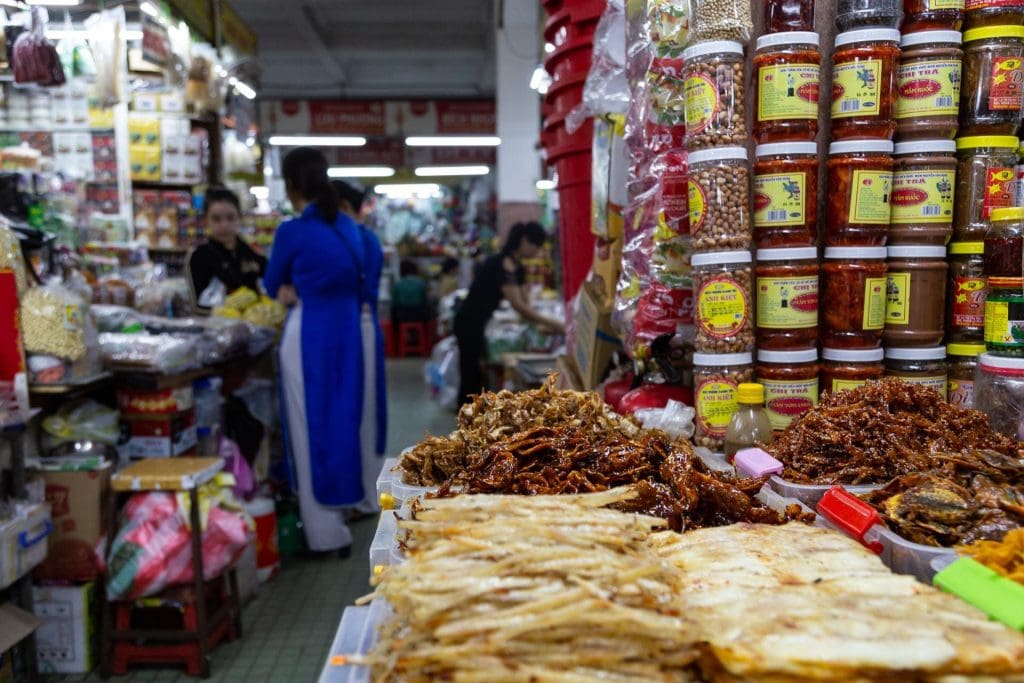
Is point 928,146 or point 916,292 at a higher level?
point 928,146

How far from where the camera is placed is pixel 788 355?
189 centimetres

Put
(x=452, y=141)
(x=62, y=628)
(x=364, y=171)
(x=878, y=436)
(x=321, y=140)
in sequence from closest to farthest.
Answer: (x=878, y=436)
(x=62, y=628)
(x=321, y=140)
(x=452, y=141)
(x=364, y=171)

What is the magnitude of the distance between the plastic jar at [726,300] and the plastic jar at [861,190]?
0.26m

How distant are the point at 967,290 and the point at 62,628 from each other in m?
3.44

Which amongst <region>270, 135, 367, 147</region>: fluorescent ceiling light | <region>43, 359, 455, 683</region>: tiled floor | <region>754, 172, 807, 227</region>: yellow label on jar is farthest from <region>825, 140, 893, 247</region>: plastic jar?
<region>270, 135, 367, 147</region>: fluorescent ceiling light

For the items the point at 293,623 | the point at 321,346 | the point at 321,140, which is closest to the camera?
the point at 293,623

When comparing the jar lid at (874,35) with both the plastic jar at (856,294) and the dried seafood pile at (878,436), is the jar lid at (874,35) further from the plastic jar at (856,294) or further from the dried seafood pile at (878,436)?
the dried seafood pile at (878,436)

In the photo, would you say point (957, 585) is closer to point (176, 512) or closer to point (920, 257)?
point (920, 257)

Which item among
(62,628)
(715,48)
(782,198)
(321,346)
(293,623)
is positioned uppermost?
(715,48)

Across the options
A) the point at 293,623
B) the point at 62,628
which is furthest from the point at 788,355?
the point at 62,628

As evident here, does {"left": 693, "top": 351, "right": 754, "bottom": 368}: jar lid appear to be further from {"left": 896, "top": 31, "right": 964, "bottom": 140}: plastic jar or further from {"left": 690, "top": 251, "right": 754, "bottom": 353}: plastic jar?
{"left": 896, "top": 31, "right": 964, "bottom": 140}: plastic jar

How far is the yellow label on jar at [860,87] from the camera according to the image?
71.1 inches

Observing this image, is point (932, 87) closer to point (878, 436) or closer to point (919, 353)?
point (919, 353)

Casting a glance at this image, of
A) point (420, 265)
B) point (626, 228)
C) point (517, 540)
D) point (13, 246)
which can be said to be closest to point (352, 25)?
point (420, 265)
